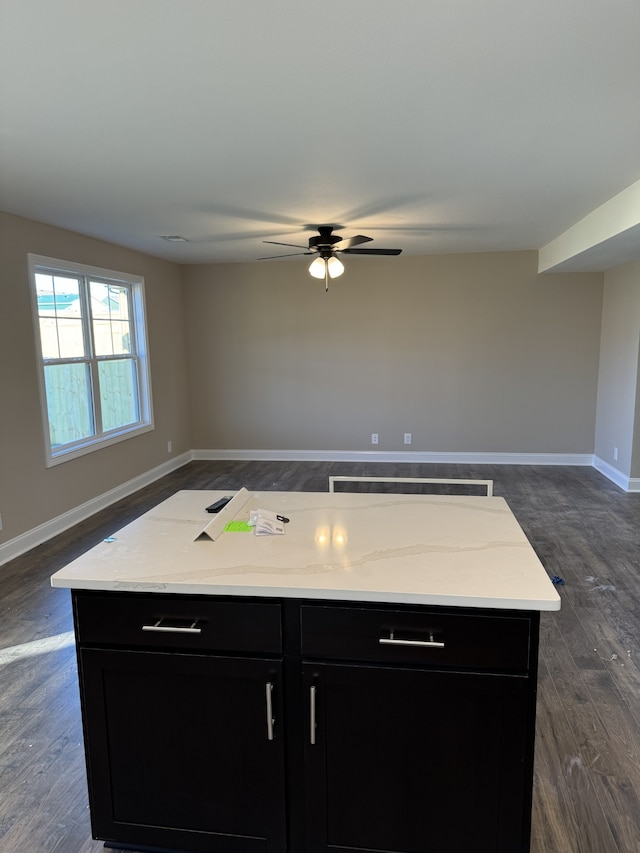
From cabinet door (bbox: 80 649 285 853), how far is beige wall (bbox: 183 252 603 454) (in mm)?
5363

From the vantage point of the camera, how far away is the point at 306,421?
22.3ft

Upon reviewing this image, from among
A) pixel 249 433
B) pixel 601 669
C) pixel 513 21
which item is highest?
pixel 513 21

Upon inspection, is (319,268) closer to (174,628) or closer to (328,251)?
(328,251)

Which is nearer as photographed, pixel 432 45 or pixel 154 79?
pixel 432 45

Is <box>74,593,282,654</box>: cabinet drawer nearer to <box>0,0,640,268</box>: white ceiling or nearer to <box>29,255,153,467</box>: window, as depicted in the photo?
<box>0,0,640,268</box>: white ceiling

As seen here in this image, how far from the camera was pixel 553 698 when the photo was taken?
2322 mm

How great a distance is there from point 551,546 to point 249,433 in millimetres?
3996

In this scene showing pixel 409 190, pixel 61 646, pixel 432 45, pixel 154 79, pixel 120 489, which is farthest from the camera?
pixel 120 489

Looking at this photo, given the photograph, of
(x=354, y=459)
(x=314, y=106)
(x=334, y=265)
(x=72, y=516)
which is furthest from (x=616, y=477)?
(x=72, y=516)

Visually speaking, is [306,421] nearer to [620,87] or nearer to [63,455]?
[63,455]

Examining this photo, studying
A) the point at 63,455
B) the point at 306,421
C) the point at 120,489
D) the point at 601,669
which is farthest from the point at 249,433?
the point at 601,669

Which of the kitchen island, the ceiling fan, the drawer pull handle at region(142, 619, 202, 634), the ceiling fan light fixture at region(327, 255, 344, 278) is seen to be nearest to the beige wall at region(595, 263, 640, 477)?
the ceiling fan

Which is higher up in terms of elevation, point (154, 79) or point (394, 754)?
point (154, 79)

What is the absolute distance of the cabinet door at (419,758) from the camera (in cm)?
134
